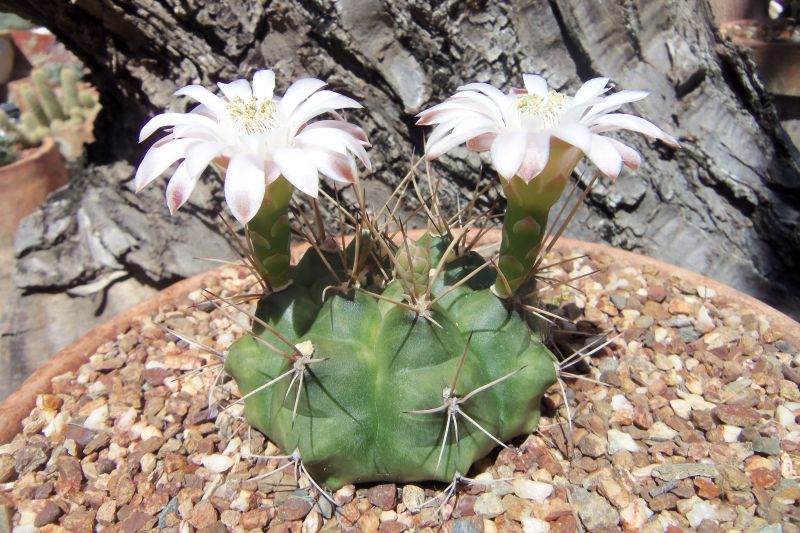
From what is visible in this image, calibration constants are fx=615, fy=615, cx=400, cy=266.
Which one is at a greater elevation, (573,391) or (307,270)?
(307,270)

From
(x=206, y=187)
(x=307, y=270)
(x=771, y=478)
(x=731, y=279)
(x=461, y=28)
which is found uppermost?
(x=461, y=28)

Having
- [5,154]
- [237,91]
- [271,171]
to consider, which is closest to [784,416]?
[271,171]

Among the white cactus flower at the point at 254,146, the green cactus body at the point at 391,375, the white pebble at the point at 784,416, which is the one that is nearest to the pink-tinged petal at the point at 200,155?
the white cactus flower at the point at 254,146

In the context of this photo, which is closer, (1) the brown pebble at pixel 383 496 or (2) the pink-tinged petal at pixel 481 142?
(2) the pink-tinged petal at pixel 481 142

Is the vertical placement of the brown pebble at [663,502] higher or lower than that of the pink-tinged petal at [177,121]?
lower

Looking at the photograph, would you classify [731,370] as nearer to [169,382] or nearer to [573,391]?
[573,391]

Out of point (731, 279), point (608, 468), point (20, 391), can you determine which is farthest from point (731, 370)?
point (20, 391)

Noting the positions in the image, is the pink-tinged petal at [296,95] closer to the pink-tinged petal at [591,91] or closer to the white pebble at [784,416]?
the pink-tinged petal at [591,91]

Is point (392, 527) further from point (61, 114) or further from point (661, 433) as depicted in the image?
point (61, 114)
